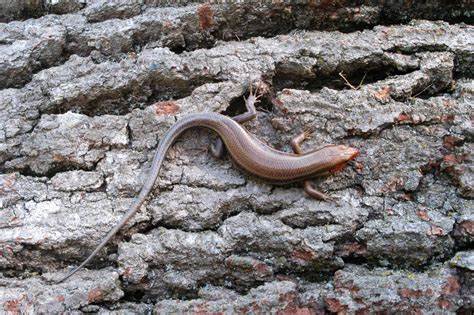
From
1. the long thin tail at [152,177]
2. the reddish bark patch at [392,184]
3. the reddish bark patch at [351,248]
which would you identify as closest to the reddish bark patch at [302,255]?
the reddish bark patch at [351,248]

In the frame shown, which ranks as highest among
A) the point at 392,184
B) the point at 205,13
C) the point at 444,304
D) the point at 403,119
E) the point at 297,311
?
the point at 205,13

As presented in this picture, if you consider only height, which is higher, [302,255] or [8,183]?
[8,183]

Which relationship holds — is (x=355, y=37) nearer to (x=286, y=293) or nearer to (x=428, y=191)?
(x=428, y=191)

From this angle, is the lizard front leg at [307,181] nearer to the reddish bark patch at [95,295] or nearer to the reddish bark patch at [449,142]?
the reddish bark patch at [449,142]

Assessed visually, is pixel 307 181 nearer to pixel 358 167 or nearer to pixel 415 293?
pixel 358 167

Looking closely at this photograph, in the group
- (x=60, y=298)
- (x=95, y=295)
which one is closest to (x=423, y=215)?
(x=95, y=295)

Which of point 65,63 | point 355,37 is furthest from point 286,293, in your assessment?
point 65,63

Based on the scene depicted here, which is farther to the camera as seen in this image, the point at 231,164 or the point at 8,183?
the point at 231,164
